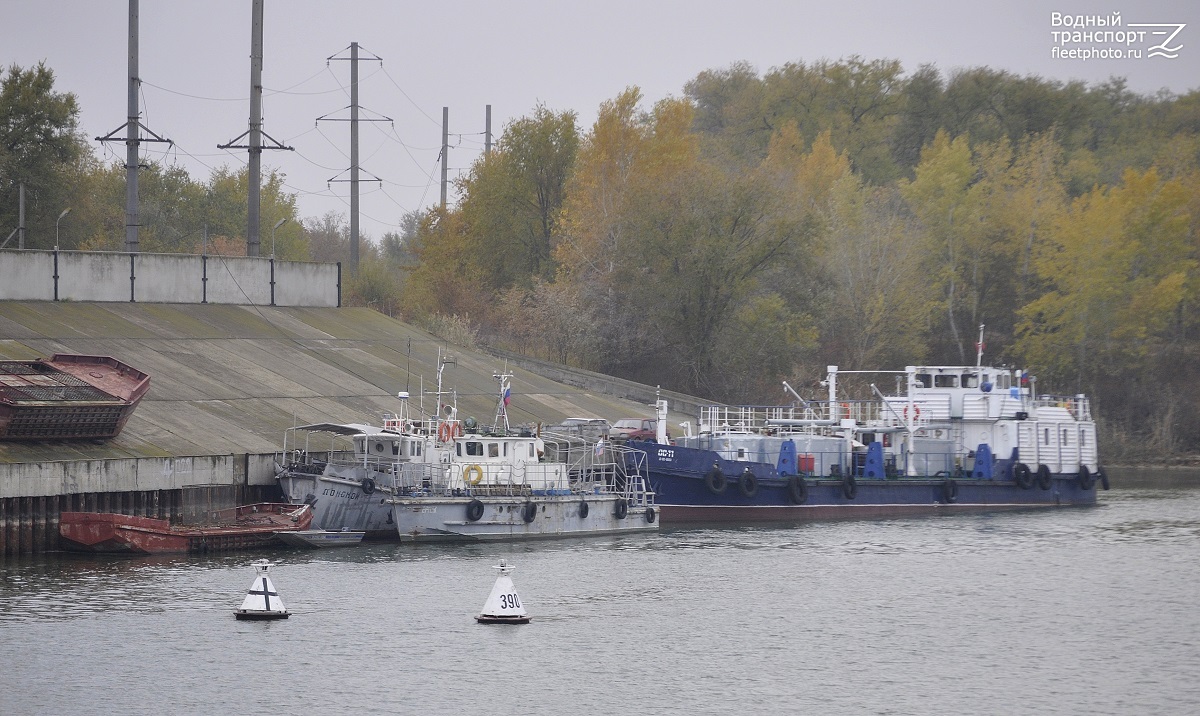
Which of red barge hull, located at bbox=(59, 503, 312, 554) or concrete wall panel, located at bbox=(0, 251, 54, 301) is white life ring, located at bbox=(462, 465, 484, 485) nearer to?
red barge hull, located at bbox=(59, 503, 312, 554)

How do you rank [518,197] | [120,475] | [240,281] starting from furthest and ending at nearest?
[518,197], [240,281], [120,475]

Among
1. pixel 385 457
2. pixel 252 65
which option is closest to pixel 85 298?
pixel 252 65

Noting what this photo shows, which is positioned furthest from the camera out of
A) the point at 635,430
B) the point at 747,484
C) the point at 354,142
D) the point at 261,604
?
the point at 354,142

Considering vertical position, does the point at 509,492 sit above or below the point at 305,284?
below

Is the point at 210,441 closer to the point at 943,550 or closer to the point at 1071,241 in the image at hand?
the point at 943,550

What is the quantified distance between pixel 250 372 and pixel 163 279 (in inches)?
348

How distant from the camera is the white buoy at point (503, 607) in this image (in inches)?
1202

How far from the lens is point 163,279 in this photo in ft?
191

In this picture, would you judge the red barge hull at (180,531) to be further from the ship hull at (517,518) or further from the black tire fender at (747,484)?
the black tire fender at (747,484)

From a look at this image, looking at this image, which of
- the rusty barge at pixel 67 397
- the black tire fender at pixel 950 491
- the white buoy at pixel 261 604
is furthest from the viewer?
the black tire fender at pixel 950 491

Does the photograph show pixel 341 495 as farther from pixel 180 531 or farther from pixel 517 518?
pixel 517 518

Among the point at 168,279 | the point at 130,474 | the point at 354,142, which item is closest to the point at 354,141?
the point at 354,142

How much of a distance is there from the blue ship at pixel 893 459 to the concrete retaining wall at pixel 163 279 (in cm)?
2051

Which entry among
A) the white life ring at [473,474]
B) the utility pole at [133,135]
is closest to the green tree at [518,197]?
the utility pole at [133,135]
